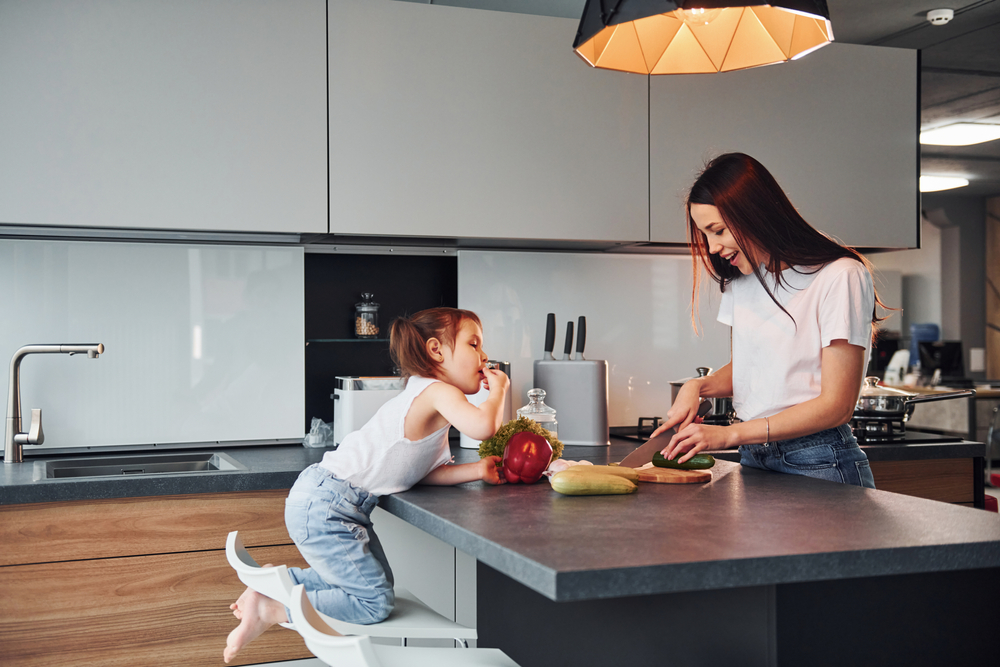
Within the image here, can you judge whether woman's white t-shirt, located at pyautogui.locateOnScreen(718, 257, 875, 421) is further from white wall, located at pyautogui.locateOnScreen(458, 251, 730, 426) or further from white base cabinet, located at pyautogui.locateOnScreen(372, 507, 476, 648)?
white wall, located at pyautogui.locateOnScreen(458, 251, 730, 426)

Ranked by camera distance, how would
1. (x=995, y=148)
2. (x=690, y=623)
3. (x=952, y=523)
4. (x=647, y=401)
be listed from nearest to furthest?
(x=952, y=523) → (x=690, y=623) → (x=647, y=401) → (x=995, y=148)

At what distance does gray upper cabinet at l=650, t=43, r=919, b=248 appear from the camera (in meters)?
2.51

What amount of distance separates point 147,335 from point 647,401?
1572 mm

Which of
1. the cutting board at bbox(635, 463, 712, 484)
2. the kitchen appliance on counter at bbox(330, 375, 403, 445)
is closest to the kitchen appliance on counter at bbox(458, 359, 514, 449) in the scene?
the kitchen appliance on counter at bbox(330, 375, 403, 445)

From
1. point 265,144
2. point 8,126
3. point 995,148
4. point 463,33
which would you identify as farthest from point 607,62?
point 995,148

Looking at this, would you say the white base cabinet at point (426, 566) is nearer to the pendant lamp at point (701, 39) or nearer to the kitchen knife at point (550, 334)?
the kitchen knife at point (550, 334)

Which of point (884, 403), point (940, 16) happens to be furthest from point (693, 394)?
point (940, 16)

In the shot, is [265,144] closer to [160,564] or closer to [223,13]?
[223,13]

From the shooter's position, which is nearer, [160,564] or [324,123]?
[160,564]

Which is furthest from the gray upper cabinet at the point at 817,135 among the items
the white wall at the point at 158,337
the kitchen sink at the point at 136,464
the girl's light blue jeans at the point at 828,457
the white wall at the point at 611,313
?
the kitchen sink at the point at 136,464

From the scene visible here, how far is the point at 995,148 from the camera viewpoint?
597 cm

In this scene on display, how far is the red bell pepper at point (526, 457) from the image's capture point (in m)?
1.62

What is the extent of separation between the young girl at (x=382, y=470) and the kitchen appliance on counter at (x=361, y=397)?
611mm

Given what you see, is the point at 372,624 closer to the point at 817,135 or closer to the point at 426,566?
the point at 426,566
